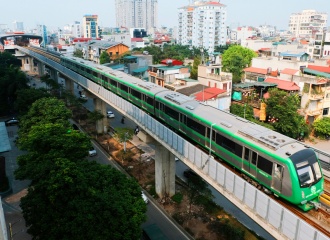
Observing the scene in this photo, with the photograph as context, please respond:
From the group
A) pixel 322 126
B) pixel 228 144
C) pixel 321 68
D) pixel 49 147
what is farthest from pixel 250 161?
pixel 321 68

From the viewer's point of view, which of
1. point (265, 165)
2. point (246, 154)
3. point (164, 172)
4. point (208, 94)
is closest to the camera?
point (265, 165)

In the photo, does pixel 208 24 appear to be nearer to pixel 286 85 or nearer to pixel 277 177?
pixel 286 85

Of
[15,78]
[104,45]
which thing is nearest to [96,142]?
[15,78]

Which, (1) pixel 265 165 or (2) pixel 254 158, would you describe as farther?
(2) pixel 254 158

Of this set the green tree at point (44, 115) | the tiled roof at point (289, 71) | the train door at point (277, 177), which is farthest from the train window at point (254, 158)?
the tiled roof at point (289, 71)

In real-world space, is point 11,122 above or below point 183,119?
→ below

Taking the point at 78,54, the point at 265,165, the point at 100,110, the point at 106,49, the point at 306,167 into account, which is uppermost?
the point at 106,49

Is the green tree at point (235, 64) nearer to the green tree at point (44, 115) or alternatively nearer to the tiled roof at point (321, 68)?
the tiled roof at point (321, 68)
